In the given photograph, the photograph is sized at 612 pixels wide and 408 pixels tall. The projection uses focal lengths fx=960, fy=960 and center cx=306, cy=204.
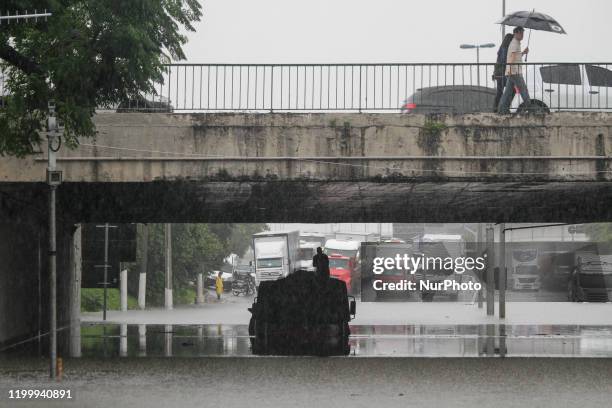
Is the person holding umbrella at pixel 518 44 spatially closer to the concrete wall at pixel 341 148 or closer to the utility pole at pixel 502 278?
the concrete wall at pixel 341 148

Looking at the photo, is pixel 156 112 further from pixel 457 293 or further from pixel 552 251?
pixel 552 251

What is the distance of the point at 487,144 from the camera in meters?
18.2

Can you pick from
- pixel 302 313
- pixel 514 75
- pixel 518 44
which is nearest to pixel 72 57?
pixel 302 313

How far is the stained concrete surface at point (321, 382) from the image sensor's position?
12234 mm

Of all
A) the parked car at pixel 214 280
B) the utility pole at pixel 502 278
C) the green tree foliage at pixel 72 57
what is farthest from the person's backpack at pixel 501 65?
the parked car at pixel 214 280

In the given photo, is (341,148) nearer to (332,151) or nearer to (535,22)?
(332,151)

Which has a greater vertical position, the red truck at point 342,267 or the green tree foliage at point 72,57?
the green tree foliage at point 72,57

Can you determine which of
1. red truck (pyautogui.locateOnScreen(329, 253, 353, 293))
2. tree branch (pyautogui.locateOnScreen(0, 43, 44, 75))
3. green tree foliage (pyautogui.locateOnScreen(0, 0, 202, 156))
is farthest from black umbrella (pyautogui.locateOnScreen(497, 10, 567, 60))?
red truck (pyautogui.locateOnScreen(329, 253, 353, 293))

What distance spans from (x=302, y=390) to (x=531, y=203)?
12.7m

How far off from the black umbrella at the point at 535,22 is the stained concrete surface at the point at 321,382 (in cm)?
657

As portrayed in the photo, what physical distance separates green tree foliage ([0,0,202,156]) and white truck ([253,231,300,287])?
4272 centimetres

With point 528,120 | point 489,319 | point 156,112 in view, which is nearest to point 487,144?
point 528,120

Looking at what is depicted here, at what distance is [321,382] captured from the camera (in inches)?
558

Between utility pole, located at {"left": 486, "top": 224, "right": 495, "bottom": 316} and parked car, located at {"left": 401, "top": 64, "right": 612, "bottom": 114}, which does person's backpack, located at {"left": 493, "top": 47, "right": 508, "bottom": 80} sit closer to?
parked car, located at {"left": 401, "top": 64, "right": 612, "bottom": 114}
